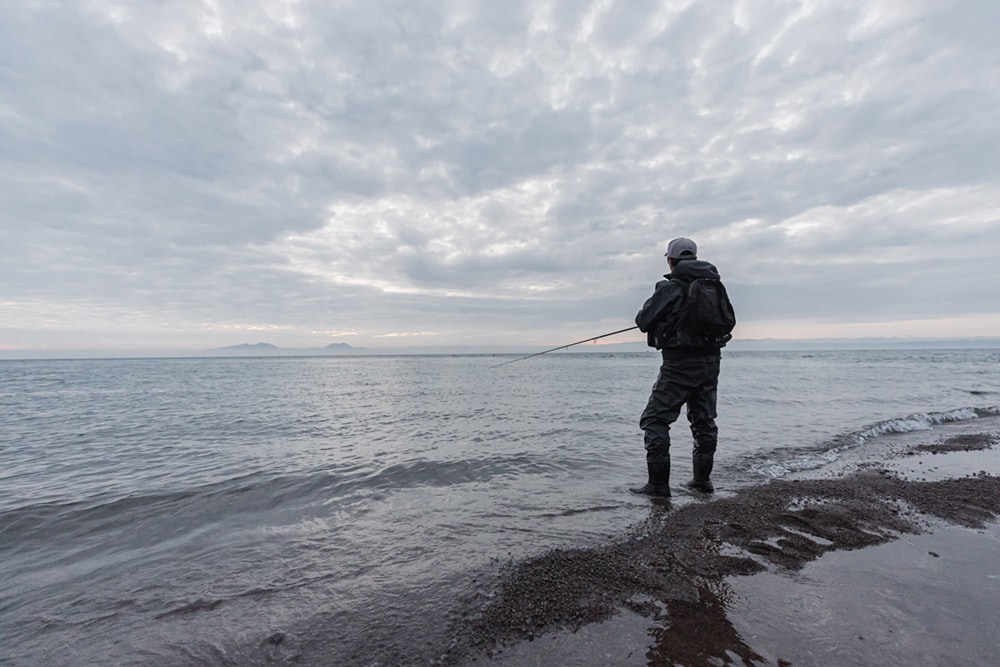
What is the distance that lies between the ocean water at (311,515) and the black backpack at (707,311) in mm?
2296

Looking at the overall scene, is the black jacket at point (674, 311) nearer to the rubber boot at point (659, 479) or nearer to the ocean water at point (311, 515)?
the rubber boot at point (659, 479)

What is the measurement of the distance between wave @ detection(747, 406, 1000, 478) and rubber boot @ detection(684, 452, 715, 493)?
163cm

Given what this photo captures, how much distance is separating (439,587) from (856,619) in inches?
116

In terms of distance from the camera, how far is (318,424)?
44.7 feet

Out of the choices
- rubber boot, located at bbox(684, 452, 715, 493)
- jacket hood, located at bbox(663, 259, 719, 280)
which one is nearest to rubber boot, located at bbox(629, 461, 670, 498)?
rubber boot, located at bbox(684, 452, 715, 493)

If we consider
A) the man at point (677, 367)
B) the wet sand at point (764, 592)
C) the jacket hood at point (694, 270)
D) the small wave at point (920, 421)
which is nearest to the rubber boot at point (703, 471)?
the man at point (677, 367)

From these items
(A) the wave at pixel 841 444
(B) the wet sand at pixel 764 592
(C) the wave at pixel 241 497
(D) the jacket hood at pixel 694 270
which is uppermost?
(D) the jacket hood at pixel 694 270

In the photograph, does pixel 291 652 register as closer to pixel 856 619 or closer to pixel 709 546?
pixel 709 546

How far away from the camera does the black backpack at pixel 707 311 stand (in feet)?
17.3

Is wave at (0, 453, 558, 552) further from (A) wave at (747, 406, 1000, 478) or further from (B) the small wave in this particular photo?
(B) the small wave

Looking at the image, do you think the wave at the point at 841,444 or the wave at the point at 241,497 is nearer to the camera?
the wave at the point at 241,497

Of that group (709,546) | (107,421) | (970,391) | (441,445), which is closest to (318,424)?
(441,445)

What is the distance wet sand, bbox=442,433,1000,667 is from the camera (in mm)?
2598

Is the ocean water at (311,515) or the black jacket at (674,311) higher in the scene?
the black jacket at (674,311)
